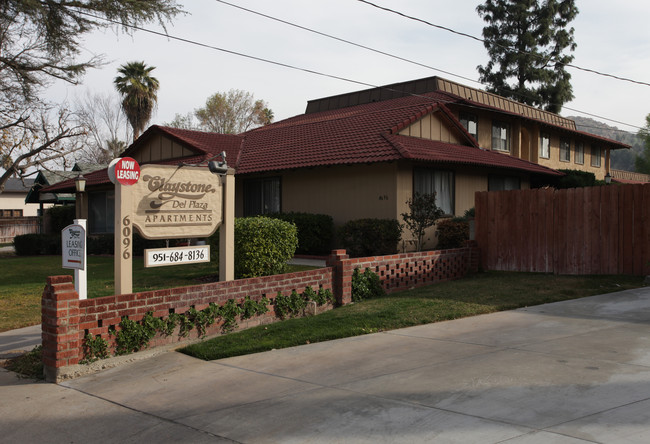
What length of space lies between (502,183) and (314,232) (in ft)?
26.7

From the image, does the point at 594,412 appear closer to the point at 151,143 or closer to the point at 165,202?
the point at 165,202

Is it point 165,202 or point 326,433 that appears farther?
point 165,202

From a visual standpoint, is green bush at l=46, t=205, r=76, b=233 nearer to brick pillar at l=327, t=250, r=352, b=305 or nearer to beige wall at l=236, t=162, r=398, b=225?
beige wall at l=236, t=162, r=398, b=225

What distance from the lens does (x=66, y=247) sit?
7648 millimetres

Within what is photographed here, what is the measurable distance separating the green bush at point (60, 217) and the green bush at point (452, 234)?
64.2 feet

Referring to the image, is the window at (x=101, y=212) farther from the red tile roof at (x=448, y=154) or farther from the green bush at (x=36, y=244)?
the red tile roof at (x=448, y=154)

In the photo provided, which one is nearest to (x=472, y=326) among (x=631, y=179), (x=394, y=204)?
(x=394, y=204)

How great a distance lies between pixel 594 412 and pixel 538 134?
1080 inches

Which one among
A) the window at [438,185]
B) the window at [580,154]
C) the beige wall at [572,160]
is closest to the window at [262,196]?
the window at [438,185]

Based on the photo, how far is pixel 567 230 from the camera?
13047 millimetres

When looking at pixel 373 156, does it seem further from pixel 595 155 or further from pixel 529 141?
pixel 595 155

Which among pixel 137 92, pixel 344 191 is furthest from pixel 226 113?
pixel 344 191

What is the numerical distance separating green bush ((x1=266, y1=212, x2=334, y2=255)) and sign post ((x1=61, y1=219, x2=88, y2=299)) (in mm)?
10006

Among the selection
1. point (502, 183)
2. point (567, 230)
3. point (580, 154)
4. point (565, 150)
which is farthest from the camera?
point (580, 154)
